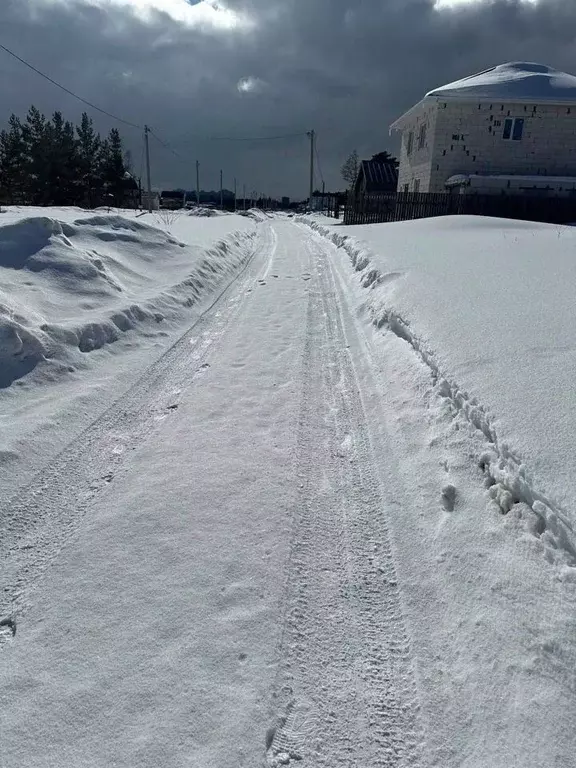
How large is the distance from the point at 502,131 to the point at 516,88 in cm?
235

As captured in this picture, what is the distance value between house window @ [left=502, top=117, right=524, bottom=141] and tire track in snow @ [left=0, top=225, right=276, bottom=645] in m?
26.1

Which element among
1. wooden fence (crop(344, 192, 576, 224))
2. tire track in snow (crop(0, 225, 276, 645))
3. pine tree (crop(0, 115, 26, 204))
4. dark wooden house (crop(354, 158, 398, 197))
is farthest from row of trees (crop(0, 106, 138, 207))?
tire track in snow (crop(0, 225, 276, 645))

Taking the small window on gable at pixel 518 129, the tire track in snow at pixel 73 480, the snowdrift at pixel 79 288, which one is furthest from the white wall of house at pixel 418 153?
the tire track in snow at pixel 73 480

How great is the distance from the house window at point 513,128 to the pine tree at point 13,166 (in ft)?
161

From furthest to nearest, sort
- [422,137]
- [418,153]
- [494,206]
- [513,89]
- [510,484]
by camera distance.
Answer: [418,153] < [422,137] < [513,89] < [494,206] < [510,484]

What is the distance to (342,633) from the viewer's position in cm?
215

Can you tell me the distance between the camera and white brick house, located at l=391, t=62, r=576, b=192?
23969 millimetres

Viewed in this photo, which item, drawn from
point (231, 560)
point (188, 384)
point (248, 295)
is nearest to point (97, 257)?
point (248, 295)

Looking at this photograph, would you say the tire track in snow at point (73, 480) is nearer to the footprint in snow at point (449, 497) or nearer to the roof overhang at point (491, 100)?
the footprint in snow at point (449, 497)

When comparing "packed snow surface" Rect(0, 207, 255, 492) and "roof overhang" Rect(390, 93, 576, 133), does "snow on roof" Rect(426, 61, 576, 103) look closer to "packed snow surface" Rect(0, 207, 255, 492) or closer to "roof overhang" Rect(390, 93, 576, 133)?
"roof overhang" Rect(390, 93, 576, 133)

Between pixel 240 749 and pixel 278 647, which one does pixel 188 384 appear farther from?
pixel 240 749

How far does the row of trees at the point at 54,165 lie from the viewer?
49531mm

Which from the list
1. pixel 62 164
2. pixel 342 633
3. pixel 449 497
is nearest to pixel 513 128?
pixel 449 497

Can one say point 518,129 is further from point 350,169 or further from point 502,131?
point 350,169
